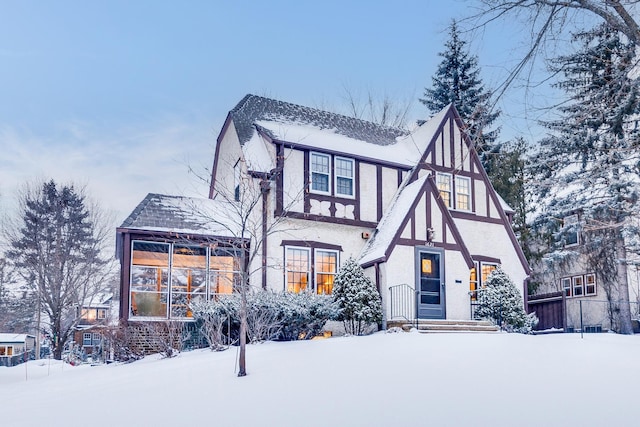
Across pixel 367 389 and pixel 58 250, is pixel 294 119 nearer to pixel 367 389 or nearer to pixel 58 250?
pixel 367 389

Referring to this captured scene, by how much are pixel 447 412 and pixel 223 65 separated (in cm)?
→ 2301

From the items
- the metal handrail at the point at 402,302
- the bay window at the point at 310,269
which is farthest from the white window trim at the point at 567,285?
the bay window at the point at 310,269

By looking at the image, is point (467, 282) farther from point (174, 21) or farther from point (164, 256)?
point (174, 21)

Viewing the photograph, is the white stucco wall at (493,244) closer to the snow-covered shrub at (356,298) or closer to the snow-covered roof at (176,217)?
the snow-covered shrub at (356,298)

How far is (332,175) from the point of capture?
17.5 metres

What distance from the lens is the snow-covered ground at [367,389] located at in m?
5.93

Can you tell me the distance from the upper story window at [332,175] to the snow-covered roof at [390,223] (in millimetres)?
1452

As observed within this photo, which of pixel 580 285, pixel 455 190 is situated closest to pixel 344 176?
pixel 455 190

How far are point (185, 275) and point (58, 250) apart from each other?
36.1ft

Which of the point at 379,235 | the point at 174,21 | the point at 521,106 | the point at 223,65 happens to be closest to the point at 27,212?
the point at 223,65

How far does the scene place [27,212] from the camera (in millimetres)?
29547

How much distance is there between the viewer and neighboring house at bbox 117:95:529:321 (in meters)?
15.7

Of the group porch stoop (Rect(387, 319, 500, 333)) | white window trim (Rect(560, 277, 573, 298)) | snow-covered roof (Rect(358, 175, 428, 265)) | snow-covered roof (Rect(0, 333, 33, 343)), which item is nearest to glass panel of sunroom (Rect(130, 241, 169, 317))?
snow-covered roof (Rect(358, 175, 428, 265))

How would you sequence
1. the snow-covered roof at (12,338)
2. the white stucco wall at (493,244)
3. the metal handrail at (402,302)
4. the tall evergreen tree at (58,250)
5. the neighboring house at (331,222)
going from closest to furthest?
the metal handrail at (402,302)
the neighboring house at (331,222)
the white stucco wall at (493,244)
the tall evergreen tree at (58,250)
the snow-covered roof at (12,338)
